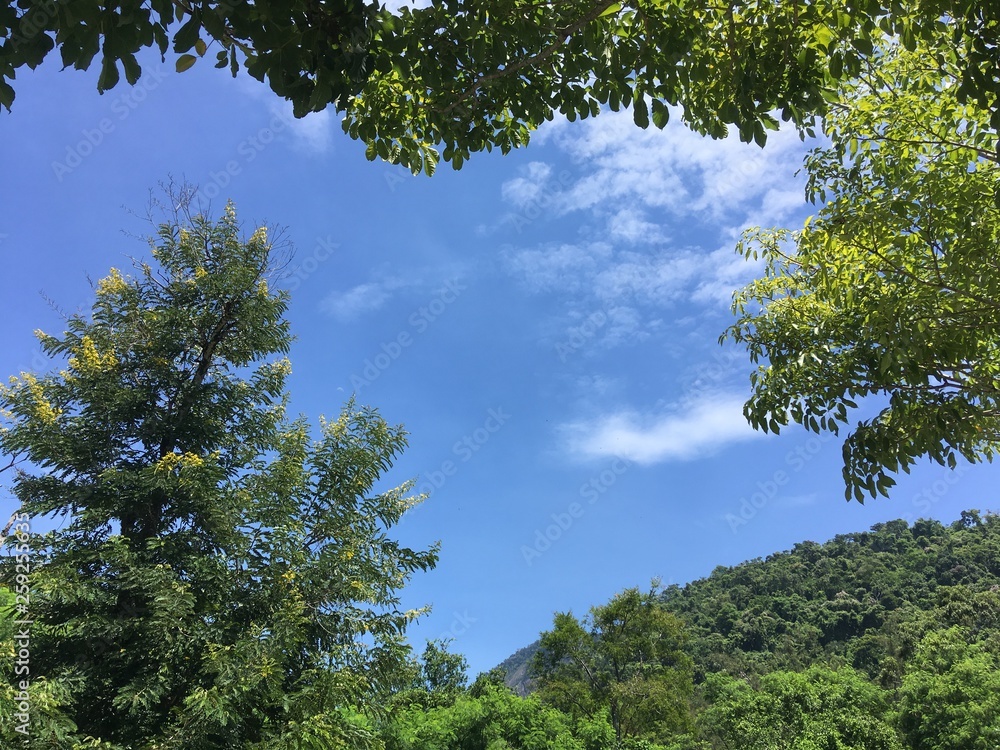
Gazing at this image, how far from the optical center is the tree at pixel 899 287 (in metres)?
4.93

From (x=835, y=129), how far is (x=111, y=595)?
9.65 metres

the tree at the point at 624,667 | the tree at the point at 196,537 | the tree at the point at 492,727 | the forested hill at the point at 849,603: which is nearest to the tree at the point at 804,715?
the tree at the point at 624,667

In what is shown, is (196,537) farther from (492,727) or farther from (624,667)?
(624,667)

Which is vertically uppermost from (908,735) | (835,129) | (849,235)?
(835,129)

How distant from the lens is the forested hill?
143ft

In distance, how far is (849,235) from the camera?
5387 millimetres

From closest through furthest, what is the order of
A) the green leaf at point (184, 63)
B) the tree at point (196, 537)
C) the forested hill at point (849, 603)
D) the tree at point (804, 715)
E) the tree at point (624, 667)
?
the green leaf at point (184, 63), the tree at point (196, 537), the tree at point (804, 715), the tree at point (624, 667), the forested hill at point (849, 603)

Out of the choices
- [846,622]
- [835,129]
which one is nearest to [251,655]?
[835,129]

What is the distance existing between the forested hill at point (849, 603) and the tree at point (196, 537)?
3260 centimetres

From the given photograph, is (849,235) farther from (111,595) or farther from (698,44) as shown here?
(111,595)

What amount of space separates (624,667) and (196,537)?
22.0 meters

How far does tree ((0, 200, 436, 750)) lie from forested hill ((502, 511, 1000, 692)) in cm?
3260

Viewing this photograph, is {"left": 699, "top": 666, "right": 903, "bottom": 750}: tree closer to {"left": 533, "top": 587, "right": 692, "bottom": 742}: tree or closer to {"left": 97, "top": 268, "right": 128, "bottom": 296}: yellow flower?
{"left": 533, "top": 587, "right": 692, "bottom": 742}: tree

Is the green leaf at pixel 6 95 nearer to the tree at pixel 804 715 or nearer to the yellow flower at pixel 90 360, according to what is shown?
the yellow flower at pixel 90 360
